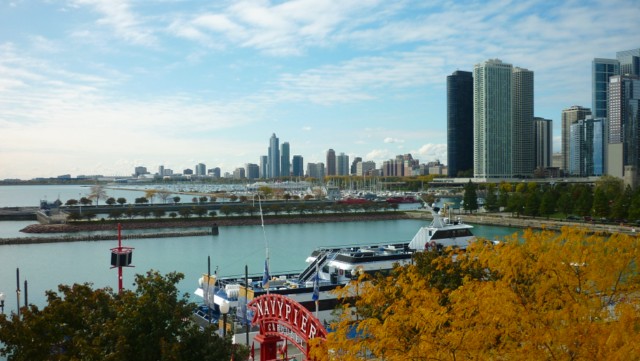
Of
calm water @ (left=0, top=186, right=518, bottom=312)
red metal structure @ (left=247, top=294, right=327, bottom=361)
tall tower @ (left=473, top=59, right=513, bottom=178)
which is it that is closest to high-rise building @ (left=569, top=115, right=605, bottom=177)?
tall tower @ (left=473, top=59, right=513, bottom=178)

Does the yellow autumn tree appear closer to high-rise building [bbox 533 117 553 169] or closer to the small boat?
the small boat

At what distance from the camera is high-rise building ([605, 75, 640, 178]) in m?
127

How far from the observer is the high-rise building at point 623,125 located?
127 m

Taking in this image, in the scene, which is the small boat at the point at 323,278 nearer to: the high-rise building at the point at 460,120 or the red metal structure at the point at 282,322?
the red metal structure at the point at 282,322

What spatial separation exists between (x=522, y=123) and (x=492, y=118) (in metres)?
12.1

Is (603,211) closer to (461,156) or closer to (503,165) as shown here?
(503,165)

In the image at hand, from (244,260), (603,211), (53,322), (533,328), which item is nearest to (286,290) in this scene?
(53,322)

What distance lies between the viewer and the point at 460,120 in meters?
160

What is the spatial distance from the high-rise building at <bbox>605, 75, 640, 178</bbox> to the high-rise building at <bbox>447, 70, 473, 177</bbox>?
3436 cm

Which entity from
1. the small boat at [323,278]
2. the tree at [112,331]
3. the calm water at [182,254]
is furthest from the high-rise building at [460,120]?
the tree at [112,331]

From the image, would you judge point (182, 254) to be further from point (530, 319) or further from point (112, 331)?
point (530, 319)

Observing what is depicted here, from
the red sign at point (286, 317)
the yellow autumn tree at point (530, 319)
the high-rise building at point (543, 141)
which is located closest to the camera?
the yellow autumn tree at point (530, 319)

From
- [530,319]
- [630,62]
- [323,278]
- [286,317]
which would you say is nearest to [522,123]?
[630,62]

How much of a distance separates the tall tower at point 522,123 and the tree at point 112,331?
145 meters
